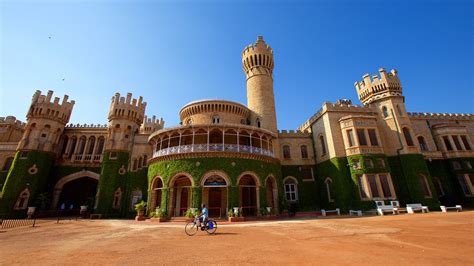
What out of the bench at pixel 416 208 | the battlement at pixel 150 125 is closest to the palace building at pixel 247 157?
the bench at pixel 416 208

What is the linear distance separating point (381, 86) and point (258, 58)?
17663mm

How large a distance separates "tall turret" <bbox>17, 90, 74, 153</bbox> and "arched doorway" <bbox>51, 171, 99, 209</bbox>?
4.93 meters

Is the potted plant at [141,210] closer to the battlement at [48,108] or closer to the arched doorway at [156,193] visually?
the arched doorway at [156,193]

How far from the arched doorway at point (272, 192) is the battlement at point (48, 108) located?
3241cm

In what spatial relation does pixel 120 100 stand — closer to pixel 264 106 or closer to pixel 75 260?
pixel 264 106

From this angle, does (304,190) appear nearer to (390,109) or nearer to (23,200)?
(390,109)

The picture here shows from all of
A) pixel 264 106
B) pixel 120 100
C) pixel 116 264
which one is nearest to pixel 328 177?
pixel 264 106

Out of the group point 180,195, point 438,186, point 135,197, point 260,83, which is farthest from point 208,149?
point 438,186

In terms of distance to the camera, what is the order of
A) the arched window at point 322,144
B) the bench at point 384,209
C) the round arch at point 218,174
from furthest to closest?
1. the arched window at point 322,144
2. the round arch at point 218,174
3. the bench at point 384,209

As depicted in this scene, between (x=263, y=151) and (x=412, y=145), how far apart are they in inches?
715

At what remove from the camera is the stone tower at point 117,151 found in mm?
27156

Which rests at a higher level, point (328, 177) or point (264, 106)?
point (264, 106)

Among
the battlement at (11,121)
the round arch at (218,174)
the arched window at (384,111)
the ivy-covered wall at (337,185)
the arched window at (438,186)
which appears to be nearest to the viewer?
the round arch at (218,174)

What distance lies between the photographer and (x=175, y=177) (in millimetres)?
22203
